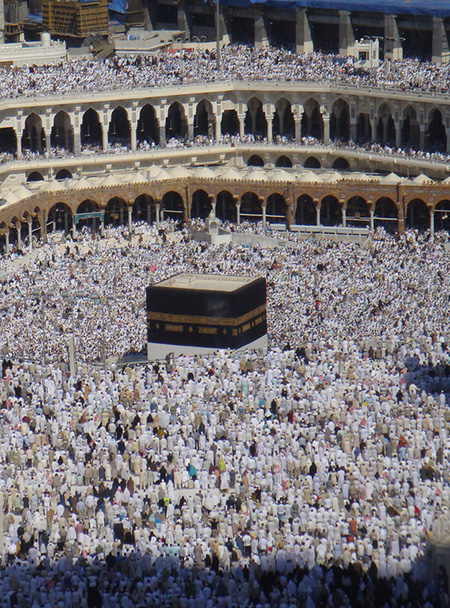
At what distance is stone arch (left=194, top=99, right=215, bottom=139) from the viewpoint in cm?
9019

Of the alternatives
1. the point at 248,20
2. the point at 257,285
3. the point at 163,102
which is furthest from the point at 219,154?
the point at 257,285

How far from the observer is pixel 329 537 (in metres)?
43.4

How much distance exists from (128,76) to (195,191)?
822cm

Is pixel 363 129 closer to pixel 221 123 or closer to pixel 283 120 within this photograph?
pixel 283 120

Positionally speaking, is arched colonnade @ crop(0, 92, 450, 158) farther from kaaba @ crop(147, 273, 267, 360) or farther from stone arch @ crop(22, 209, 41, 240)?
kaaba @ crop(147, 273, 267, 360)

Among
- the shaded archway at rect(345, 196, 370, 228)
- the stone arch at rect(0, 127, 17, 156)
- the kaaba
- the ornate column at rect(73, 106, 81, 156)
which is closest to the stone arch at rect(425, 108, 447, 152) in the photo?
the shaded archway at rect(345, 196, 370, 228)

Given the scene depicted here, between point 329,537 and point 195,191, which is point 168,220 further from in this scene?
point 329,537

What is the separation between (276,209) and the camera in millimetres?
84250

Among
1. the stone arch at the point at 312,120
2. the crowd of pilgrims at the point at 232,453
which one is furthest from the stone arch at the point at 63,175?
the crowd of pilgrims at the point at 232,453

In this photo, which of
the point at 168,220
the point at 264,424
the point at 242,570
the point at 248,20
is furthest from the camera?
the point at 248,20

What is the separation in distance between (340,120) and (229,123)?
614 centimetres

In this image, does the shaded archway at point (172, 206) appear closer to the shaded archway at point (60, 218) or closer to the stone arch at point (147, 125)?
the shaded archway at point (60, 218)

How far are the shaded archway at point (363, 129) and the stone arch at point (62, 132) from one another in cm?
1452

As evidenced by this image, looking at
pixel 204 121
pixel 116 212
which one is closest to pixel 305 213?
pixel 116 212
